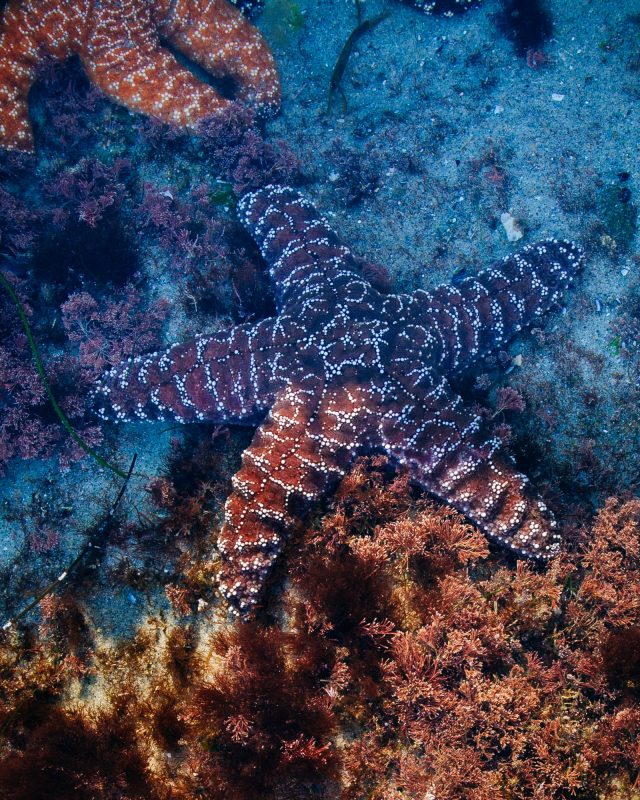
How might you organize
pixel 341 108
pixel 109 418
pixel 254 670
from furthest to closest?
pixel 341 108, pixel 109 418, pixel 254 670

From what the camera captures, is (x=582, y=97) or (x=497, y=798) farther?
(x=582, y=97)

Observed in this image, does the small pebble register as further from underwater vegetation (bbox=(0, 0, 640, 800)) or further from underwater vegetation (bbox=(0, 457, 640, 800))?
underwater vegetation (bbox=(0, 457, 640, 800))

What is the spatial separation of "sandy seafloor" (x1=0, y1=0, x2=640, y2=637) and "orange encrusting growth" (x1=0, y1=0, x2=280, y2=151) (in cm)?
85

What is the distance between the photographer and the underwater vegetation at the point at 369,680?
5.74 meters

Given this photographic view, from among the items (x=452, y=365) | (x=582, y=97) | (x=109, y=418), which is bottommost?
(x=109, y=418)

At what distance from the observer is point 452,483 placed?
6.73m

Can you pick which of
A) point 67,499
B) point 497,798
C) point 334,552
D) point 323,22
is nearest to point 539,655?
point 497,798

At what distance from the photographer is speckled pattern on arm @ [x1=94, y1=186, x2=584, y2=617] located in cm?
650

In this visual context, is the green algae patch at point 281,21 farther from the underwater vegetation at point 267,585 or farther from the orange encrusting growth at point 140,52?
the underwater vegetation at point 267,585

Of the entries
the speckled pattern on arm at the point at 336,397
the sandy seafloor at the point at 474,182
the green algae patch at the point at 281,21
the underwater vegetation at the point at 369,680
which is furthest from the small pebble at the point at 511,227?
the green algae patch at the point at 281,21

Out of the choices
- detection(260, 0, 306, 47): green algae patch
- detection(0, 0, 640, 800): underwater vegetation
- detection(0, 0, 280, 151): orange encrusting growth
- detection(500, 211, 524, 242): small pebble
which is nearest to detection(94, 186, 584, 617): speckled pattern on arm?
detection(0, 0, 640, 800): underwater vegetation

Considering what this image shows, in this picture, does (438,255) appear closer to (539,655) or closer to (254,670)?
(539,655)

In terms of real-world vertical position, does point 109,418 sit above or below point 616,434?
below

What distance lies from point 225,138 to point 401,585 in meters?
7.09
